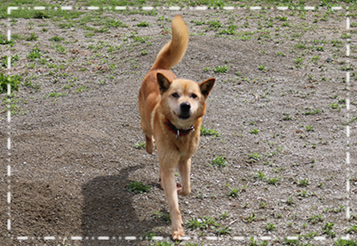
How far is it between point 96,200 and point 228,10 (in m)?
11.6

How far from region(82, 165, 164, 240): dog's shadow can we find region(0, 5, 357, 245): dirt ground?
0.06 feet

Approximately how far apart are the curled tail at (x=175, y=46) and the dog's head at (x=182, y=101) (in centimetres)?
136

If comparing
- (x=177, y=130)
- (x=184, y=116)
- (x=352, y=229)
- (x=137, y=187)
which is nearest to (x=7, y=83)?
(x=137, y=187)

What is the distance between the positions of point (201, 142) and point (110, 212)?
2.25 m

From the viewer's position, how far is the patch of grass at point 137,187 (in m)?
5.59

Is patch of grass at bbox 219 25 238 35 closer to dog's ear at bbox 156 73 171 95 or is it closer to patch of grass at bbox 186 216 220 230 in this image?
dog's ear at bbox 156 73 171 95

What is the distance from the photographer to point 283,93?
8.98 meters

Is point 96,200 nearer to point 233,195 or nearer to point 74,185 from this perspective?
point 74,185

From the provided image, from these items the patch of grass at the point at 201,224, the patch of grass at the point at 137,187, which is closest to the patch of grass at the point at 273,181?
the patch of grass at the point at 201,224

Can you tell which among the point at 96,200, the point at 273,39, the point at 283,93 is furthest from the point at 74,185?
the point at 273,39

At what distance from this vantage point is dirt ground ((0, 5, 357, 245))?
503 cm

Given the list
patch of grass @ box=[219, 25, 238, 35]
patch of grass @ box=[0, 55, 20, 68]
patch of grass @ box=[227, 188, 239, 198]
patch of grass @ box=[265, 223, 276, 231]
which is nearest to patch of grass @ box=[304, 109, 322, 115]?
patch of grass @ box=[227, 188, 239, 198]

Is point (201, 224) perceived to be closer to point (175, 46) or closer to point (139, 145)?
point (139, 145)

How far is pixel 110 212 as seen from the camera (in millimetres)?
5223
